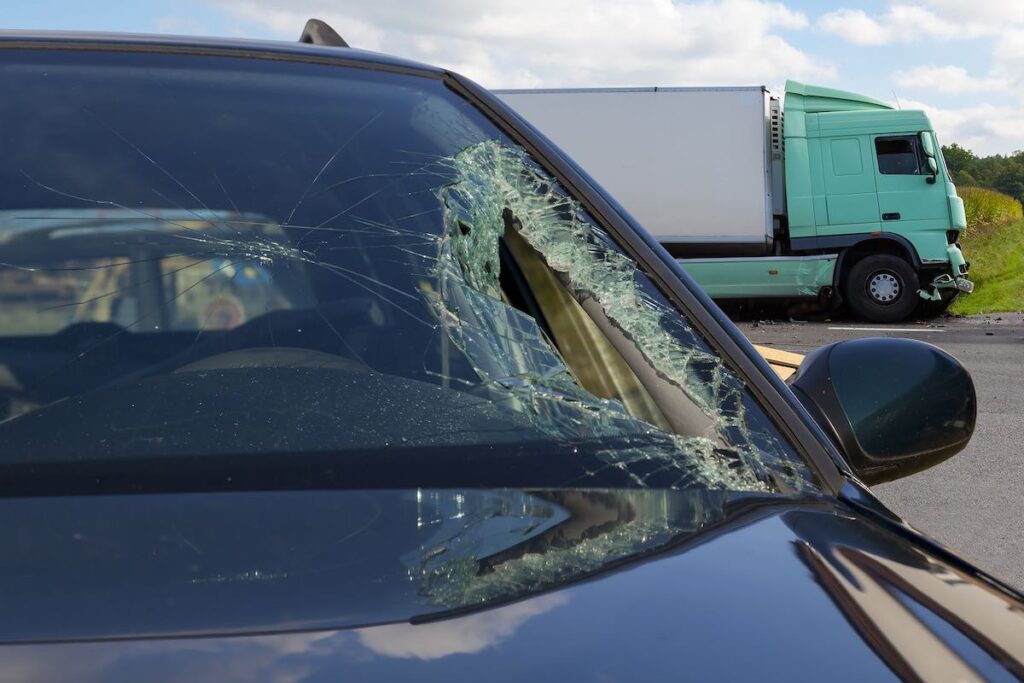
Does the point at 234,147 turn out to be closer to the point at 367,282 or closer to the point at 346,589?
the point at 367,282

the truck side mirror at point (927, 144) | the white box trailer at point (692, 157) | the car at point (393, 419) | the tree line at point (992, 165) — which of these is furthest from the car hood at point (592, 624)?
the tree line at point (992, 165)

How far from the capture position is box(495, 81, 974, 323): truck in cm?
1564

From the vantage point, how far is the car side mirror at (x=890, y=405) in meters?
1.61

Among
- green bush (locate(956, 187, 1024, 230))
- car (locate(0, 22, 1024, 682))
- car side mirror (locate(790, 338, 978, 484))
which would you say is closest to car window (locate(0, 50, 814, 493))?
car (locate(0, 22, 1024, 682))

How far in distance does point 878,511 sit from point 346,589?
66 cm

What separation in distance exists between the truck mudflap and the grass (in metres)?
1.31

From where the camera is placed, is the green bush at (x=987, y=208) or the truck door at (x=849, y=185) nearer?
the truck door at (x=849, y=185)

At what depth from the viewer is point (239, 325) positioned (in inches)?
59.7

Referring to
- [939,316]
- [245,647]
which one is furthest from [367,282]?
[939,316]

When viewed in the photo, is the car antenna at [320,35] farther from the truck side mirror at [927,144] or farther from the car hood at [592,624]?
the truck side mirror at [927,144]

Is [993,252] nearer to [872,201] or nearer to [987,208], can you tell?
[987,208]

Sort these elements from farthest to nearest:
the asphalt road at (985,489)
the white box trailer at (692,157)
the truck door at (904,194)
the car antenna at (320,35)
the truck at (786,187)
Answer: the white box trailer at (692,157) → the truck at (786,187) → the truck door at (904,194) → the asphalt road at (985,489) → the car antenna at (320,35)

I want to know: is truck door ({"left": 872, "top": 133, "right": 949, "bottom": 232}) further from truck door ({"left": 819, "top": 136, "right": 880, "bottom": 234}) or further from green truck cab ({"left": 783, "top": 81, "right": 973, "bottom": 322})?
truck door ({"left": 819, "top": 136, "right": 880, "bottom": 234})

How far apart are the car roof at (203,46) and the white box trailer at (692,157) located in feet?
47.0
